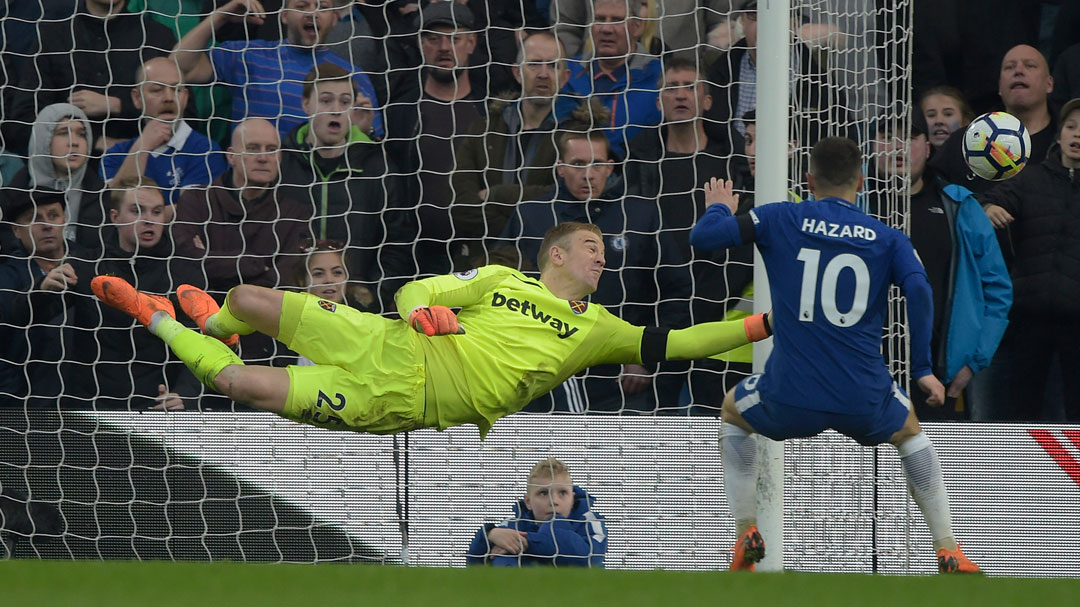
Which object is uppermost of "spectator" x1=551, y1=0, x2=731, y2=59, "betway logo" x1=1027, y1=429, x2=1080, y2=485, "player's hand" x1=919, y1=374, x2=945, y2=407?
"spectator" x1=551, y1=0, x2=731, y2=59

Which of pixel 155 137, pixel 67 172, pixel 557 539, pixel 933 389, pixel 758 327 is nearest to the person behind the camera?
pixel 933 389

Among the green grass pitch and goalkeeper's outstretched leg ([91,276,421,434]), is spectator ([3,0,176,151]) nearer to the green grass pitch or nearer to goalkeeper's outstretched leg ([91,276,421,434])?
goalkeeper's outstretched leg ([91,276,421,434])

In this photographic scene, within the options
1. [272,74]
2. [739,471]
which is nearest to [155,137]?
[272,74]

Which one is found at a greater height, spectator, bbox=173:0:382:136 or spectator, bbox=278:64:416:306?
spectator, bbox=173:0:382:136

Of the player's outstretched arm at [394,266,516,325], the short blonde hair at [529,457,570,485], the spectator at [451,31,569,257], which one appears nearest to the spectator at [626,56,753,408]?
the spectator at [451,31,569,257]

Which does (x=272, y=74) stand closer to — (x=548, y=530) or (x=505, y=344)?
(x=505, y=344)

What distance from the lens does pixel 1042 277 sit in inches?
259

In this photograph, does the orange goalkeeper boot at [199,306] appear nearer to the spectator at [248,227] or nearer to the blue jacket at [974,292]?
the spectator at [248,227]

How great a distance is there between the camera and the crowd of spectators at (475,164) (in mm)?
6668

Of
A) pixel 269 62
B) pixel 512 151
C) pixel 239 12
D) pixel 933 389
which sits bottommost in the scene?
pixel 933 389

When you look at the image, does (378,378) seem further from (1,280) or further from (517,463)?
(1,280)

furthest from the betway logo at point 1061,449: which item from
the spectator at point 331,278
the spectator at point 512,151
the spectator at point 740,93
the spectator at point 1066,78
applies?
the spectator at point 331,278

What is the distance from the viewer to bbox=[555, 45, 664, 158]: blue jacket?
23.0 feet

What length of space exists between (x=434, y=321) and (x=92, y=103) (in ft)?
11.2
